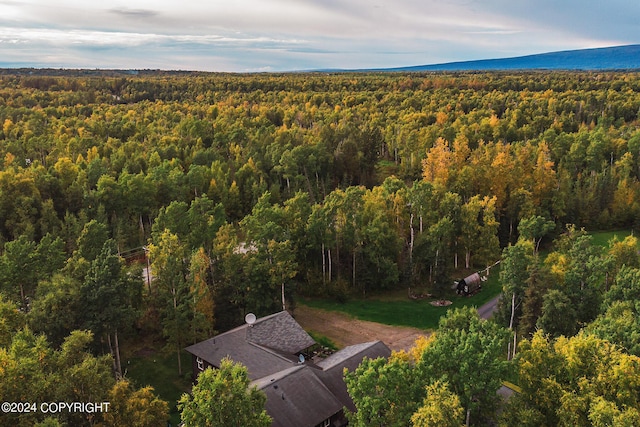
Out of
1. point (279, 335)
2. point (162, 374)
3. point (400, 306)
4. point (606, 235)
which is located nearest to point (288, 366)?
point (279, 335)

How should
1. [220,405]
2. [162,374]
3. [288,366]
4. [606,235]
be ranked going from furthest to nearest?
[606,235] < [162,374] < [288,366] < [220,405]

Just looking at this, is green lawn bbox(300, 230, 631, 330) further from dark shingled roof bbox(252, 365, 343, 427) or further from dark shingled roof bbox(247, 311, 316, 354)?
dark shingled roof bbox(252, 365, 343, 427)

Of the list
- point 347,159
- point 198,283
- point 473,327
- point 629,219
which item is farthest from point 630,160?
point 198,283

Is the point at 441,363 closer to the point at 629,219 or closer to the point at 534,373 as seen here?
the point at 534,373
